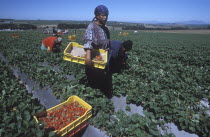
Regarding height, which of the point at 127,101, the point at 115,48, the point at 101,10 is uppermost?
the point at 101,10

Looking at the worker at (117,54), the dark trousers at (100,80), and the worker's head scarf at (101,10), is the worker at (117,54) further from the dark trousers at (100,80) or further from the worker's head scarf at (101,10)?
the worker's head scarf at (101,10)

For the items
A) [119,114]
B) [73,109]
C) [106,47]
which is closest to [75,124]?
[73,109]

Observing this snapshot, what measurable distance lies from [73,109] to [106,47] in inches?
69.2

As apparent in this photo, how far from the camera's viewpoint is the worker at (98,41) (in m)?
3.25

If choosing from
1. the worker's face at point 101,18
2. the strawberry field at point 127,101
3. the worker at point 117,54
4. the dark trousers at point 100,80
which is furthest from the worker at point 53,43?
the worker's face at point 101,18

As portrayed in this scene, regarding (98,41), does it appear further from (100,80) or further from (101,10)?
(100,80)

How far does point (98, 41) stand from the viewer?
3512mm

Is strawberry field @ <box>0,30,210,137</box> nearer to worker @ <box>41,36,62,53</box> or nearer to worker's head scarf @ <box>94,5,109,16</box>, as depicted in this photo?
worker's head scarf @ <box>94,5,109,16</box>

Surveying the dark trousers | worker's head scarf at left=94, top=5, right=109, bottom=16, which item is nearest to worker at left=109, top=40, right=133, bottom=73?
the dark trousers

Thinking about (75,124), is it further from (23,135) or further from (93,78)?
(93,78)

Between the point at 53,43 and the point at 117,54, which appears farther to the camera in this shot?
the point at 53,43

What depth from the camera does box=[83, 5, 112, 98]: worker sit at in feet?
10.7

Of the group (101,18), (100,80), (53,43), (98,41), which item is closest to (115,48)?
(100,80)

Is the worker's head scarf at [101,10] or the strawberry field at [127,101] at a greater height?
the worker's head scarf at [101,10]
